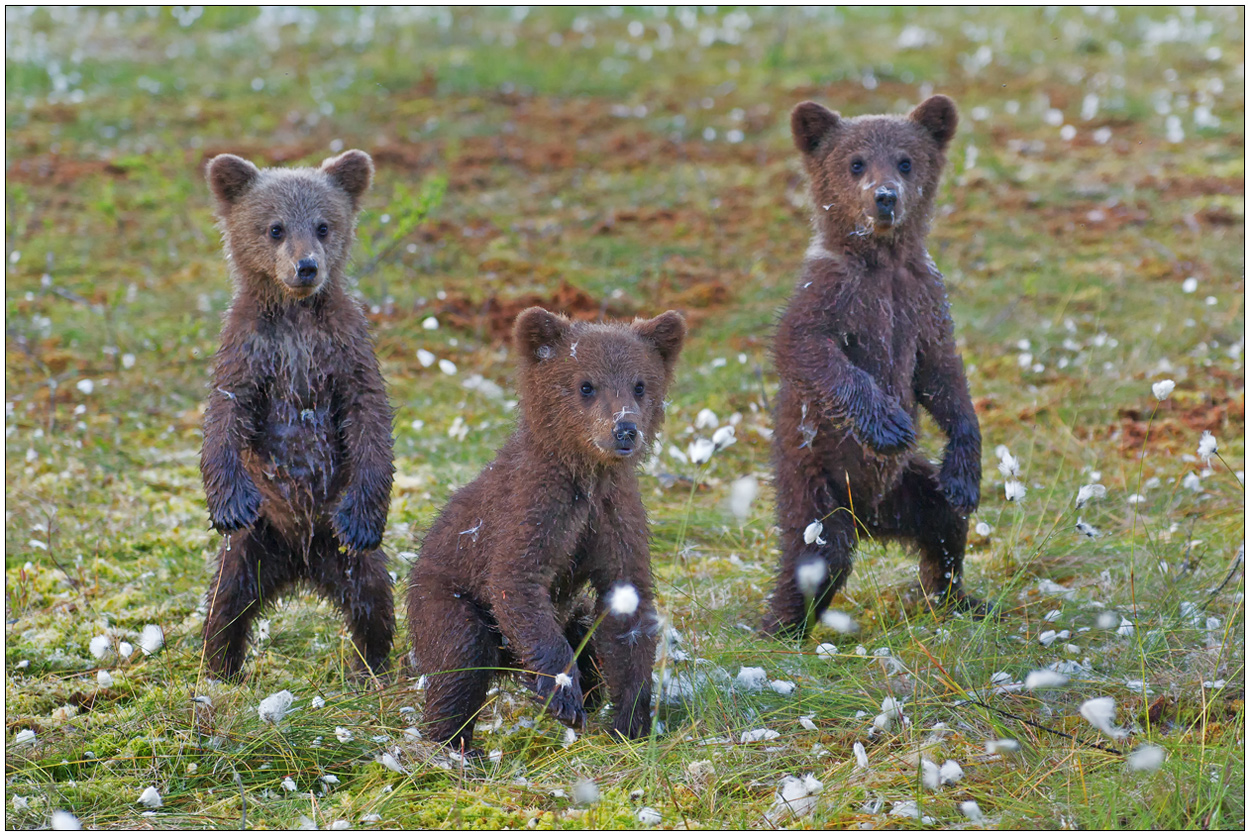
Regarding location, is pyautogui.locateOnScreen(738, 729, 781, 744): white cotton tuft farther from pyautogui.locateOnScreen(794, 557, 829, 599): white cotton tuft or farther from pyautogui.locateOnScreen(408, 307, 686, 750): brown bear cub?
pyautogui.locateOnScreen(794, 557, 829, 599): white cotton tuft

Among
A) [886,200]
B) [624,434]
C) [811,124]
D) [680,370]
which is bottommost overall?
[680,370]

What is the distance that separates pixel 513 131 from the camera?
1355 centimetres

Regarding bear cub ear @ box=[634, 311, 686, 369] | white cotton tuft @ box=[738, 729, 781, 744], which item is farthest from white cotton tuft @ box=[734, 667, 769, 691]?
bear cub ear @ box=[634, 311, 686, 369]

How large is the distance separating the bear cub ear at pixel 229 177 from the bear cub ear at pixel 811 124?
2398 millimetres

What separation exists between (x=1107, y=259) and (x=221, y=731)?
832cm

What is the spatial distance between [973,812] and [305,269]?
10.3ft

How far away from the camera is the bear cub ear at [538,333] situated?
15.0 feet

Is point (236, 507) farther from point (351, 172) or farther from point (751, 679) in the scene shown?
point (751, 679)

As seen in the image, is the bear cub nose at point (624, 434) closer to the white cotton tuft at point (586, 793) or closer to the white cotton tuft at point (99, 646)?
the white cotton tuft at point (586, 793)

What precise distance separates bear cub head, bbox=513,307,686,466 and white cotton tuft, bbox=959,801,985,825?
1.60 meters

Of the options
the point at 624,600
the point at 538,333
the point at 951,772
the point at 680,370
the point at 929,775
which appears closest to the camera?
the point at 929,775

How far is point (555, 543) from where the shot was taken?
4.49m

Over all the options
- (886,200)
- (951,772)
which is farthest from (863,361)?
(951,772)

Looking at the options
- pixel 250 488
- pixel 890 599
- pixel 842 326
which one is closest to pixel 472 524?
pixel 250 488
